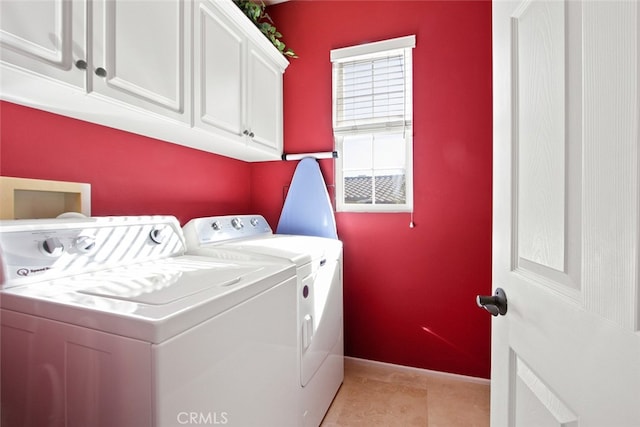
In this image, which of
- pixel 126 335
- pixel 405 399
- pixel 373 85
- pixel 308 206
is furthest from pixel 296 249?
pixel 373 85

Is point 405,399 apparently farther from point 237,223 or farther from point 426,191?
point 237,223

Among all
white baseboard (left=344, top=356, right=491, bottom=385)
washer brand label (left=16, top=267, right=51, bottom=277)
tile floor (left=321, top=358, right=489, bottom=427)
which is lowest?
tile floor (left=321, top=358, right=489, bottom=427)

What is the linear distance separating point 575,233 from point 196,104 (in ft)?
4.96

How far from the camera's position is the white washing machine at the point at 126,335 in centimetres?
65

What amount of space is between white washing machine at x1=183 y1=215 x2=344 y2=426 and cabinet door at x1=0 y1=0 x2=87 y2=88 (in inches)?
34.0

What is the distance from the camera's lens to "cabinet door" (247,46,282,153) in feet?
6.25

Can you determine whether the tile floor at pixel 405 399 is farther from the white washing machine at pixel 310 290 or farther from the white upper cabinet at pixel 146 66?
the white upper cabinet at pixel 146 66

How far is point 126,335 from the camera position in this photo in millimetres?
644

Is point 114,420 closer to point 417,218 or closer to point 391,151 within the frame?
point 417,218

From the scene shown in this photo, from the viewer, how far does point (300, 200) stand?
226 centimetres

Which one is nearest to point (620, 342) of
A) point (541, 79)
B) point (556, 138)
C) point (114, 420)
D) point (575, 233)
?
point (575, 233)

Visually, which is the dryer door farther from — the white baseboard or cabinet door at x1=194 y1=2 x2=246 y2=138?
cabinet door at x1=194 y1=2 x2=246 y2=138

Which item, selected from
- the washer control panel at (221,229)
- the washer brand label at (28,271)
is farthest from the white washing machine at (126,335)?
the washer control panel at (221,229)

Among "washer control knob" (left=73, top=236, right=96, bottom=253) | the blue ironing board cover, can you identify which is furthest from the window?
"washer control knob" (left=73, top=236, right=96, bottom=253)
